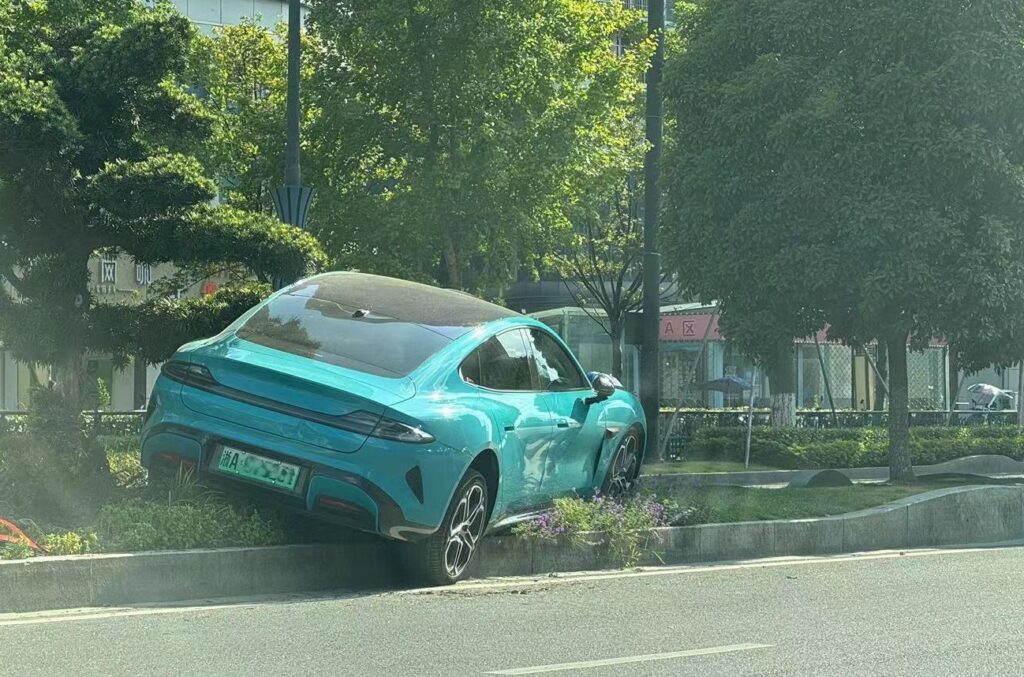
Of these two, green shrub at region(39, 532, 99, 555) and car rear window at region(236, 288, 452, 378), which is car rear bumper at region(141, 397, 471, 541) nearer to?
car rear window at region(236, 288, 452, 378)

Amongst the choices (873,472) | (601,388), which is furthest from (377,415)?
(873,472)

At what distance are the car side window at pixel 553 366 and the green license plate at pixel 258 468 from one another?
2282 millimetres

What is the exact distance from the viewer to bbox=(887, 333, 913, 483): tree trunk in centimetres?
1619

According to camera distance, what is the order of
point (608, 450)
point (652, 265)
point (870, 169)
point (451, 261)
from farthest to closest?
point (652, 265)
point (451, 261)
point (870, 169)
point (608, 450)

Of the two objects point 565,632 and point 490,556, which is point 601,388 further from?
point 565,632

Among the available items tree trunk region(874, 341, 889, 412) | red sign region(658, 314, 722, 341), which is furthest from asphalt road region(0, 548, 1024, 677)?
red sign region(658, 314, 722, 341)

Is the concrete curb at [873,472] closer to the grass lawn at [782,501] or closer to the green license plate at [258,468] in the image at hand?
the grass lawn at [782,501]

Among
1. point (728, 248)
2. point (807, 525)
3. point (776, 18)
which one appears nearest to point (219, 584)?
point (807, 525)

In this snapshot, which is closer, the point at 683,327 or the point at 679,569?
the point at 679,569

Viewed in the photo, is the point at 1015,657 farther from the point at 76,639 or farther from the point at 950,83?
the point at 950,83

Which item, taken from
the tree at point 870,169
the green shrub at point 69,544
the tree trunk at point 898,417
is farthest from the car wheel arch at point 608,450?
the tree trunk at point 898,417

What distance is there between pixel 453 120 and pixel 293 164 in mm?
3426

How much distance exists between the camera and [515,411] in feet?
29.0

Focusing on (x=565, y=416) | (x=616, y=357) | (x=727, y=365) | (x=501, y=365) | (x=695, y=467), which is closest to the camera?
(x=501, y=365)
